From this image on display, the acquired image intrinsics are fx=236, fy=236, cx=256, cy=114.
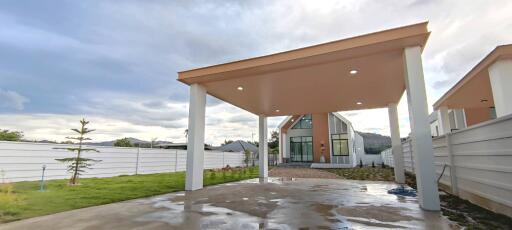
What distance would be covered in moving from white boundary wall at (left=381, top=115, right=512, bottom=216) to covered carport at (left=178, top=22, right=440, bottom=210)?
688 mm

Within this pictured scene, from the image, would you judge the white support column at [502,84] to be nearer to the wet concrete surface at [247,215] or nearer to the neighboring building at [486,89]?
the neighboring building at [486,89]

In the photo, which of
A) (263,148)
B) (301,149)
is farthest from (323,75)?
(301,149)

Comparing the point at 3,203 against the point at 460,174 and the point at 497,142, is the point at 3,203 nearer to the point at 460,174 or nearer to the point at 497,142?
the point at 497,142

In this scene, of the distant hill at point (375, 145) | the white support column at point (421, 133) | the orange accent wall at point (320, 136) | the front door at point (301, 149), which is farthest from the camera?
the distant hill at point (375, 145)

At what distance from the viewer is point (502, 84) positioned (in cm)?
564

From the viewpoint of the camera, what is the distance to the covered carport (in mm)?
4289

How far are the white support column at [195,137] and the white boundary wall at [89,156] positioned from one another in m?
5.32

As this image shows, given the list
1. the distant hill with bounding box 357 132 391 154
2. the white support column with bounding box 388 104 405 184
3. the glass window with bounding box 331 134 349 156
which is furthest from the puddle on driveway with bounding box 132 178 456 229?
the distant hill with bounding box 357 132 391 154

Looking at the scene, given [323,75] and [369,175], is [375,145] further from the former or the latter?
[323,75]

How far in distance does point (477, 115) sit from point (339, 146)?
874 centimetres

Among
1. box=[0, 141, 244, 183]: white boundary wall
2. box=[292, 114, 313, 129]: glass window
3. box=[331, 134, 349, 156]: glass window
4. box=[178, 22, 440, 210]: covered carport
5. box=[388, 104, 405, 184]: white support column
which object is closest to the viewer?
box=[178, 22, 440, 210]: covered carport

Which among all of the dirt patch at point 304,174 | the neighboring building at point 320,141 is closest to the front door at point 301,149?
the neighboring building at point 320,141

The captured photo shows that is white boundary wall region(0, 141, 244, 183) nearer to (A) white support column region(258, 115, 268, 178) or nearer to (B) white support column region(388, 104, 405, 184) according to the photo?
(A) white support column region(258, 115, 268, 178)

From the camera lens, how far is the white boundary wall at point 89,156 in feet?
23.9
